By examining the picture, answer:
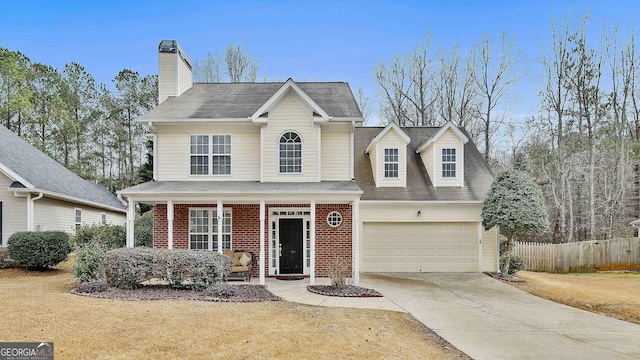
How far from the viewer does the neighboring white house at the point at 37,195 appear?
1706cm

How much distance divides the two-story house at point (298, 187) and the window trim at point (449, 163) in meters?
0.04

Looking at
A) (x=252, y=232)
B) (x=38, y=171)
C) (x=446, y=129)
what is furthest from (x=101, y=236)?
(x=446, y=129)

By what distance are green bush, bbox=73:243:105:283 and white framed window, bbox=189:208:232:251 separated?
3.85m

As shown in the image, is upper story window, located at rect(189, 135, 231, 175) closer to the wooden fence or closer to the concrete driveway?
the concrete driveway

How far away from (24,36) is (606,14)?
39153mm

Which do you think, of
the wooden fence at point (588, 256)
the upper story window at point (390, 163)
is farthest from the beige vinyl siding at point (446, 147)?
the wooden fence at point (588, 256)

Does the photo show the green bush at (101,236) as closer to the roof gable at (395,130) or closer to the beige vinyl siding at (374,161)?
the beige vinyl siding at (374,161)

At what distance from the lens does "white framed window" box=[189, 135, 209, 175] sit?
15.7 meters

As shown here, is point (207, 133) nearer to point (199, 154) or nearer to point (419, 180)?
point (199, 154)

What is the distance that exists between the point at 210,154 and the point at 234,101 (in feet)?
8.55

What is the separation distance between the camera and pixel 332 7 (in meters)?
22.5

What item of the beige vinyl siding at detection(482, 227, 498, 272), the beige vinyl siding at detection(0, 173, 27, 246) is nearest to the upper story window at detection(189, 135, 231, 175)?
the beige vinyl siding at detection(0, 173, 27, 246)

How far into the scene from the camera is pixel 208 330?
25.8 ft

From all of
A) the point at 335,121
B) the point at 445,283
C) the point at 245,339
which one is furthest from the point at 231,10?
the point at 245,339
